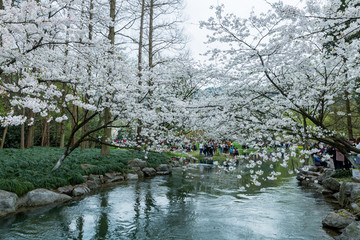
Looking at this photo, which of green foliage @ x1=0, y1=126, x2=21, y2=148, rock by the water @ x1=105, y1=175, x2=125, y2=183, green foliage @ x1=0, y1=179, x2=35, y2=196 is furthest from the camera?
green foliage @ x1=0, y1=126, x2=21, y2=148

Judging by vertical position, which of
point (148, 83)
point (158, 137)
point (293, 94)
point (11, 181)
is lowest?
point (11, 181)

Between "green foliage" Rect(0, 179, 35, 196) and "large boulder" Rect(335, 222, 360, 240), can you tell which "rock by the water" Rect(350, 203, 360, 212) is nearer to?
"large boulder" Rect(335, 222, 360, 240)

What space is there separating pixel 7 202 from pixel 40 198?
89 cm

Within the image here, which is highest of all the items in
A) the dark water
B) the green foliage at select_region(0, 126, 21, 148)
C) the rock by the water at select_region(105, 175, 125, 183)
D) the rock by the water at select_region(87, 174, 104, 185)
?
the green foliage at select_region(0, 126, 21, 148)

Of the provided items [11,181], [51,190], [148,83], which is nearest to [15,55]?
[11,181]

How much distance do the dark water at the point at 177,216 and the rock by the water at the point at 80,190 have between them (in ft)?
1.37

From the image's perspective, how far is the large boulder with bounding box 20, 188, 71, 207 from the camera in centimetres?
655

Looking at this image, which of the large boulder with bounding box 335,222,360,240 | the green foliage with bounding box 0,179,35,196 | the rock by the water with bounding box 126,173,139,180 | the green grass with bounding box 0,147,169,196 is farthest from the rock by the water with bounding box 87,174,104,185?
the large boulder with bounding box 335,222,360,240

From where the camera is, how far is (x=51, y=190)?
292 inches

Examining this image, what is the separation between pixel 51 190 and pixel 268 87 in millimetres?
6985

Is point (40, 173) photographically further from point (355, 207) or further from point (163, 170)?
point (355, 207)

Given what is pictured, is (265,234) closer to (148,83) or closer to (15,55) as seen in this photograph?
(15,55)

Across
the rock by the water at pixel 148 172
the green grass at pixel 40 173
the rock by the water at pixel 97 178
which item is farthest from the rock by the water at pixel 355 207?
the rock by the water at pixel 148 172

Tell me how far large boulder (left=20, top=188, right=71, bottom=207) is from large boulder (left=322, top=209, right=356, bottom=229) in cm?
714
